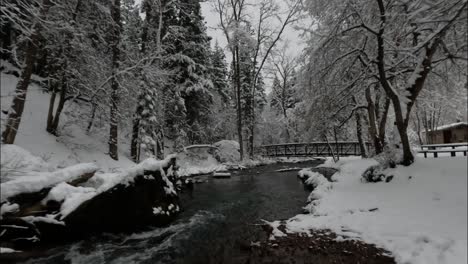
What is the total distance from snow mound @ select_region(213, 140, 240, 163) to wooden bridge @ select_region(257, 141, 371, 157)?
5514 millimetres

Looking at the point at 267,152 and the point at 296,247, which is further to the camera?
the point at 267,152

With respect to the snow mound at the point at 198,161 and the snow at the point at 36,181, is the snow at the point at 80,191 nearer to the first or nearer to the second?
the snow at the point at 36,181

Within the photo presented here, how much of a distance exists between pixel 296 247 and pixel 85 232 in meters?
4.73

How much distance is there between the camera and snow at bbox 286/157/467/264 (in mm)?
4223

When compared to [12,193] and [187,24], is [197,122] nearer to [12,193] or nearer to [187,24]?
[187,24]

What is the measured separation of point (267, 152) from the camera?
29.0 m

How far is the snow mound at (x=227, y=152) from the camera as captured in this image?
22.3 meters

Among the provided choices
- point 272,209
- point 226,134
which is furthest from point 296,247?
point 226,134

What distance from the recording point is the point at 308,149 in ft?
89.7

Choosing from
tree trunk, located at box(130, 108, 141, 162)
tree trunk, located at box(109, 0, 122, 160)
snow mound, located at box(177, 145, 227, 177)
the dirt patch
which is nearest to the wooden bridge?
snow mound, located at box(177, 145, 227, 177)

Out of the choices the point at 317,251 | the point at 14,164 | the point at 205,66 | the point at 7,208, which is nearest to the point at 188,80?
the point at 205,66

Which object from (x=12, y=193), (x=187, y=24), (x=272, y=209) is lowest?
(x=272, y=209)

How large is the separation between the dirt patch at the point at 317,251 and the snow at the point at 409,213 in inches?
10.4

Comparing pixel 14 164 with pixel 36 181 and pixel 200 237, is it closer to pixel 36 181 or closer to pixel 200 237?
pixel 36 181
